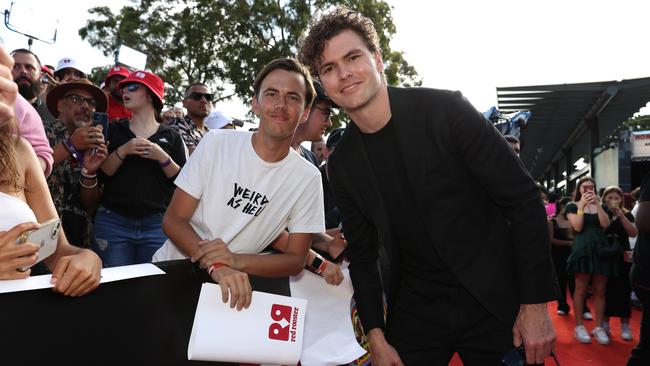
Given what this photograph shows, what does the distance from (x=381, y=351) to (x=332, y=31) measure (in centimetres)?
156

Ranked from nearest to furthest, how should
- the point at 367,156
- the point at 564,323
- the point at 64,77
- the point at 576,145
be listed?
the point at 367,156 < the point at 64,77 < the point at 564,323 < the point at 576,145

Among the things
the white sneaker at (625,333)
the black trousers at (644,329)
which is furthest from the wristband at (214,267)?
the white sneaker at (625,333)

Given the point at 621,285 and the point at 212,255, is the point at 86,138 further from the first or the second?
the point at 621,285

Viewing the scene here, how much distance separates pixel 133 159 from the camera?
383 cm

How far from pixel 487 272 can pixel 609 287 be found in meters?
5.68

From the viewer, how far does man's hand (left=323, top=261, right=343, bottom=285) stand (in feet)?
10.6

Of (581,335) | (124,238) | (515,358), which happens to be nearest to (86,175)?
(124,238)

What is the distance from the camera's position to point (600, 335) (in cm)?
654

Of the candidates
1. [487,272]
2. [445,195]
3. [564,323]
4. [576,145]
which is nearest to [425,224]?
[445,195]

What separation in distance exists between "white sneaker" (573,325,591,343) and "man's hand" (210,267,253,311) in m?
5.81

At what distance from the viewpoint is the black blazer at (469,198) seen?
6.88 ft

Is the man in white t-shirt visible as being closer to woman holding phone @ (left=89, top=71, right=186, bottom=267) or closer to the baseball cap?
woman holding phone @ (left=89, top=71, right=186, bottom=267)

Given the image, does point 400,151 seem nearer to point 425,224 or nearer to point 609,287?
point 425,224

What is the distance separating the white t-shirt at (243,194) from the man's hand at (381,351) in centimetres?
67
